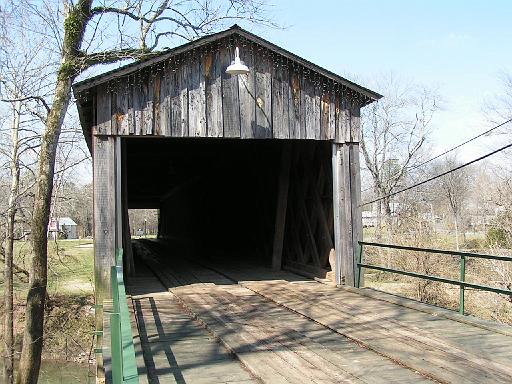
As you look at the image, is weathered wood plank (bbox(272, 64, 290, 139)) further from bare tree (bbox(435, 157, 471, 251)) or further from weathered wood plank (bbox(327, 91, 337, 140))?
bare tree (bbox(435, 157, 471, 251))

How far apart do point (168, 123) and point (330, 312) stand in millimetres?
3881

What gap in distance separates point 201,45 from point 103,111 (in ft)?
6.12

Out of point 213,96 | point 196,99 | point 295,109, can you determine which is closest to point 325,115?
point 295,109

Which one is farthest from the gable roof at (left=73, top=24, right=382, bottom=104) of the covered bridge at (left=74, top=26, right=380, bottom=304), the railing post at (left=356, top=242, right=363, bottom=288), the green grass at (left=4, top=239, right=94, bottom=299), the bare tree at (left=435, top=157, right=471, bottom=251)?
the bare tree at (left=435, top=157, right=471, bottom=251)

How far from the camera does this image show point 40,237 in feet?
41.0

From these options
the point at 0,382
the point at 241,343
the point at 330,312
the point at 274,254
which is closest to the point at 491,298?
the point at 274,254

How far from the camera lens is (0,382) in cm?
1827

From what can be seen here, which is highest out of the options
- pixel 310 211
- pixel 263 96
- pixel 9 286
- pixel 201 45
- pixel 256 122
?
pixel 201 45

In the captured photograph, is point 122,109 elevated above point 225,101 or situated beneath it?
situated beneath

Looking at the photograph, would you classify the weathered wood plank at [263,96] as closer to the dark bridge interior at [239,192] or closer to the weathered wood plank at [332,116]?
the weathered wood plank at [332,116]

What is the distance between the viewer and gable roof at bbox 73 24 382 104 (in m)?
8.44

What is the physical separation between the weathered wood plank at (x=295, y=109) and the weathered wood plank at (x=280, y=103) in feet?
0.23

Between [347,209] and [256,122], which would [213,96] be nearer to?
[256,122]

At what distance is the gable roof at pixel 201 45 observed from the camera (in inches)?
332
